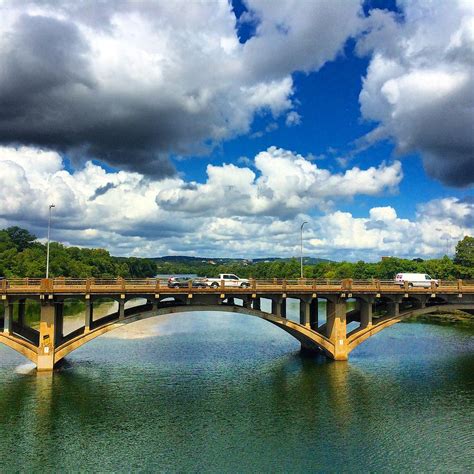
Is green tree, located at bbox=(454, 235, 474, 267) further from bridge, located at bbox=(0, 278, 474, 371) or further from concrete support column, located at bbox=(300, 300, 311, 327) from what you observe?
concrete support column, located at bbox=(300, 300, 311, 327)

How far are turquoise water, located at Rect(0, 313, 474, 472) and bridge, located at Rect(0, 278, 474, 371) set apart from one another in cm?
296

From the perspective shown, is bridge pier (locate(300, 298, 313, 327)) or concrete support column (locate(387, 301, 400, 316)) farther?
concrete support column (locate(387, 301, 400, 316))

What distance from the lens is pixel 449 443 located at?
29391mm

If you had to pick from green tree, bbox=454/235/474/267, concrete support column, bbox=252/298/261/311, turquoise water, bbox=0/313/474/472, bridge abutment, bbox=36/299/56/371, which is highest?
green tree, bbox=454/235/474/267

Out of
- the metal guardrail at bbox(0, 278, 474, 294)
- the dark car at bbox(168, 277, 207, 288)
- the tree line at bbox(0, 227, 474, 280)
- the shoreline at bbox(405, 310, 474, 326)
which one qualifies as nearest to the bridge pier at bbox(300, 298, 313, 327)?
the metal guardrail at bbox(0, 278, 474, 294)

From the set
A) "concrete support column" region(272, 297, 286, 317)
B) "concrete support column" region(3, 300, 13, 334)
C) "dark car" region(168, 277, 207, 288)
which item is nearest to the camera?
"concrete support column" region(3, 300, 13, 334)

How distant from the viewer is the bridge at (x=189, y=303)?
42156 millimetres

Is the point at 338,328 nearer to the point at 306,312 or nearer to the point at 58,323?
the point at 306,312

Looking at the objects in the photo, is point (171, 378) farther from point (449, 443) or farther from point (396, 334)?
point (396, 334)

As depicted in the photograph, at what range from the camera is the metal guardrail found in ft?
138

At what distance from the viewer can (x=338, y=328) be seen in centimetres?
4838

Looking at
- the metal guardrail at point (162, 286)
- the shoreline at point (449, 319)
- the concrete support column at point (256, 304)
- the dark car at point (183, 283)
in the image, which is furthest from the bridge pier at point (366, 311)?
the shoreline at point (449, 319)

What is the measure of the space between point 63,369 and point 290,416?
24.2m

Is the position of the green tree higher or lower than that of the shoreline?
higher
